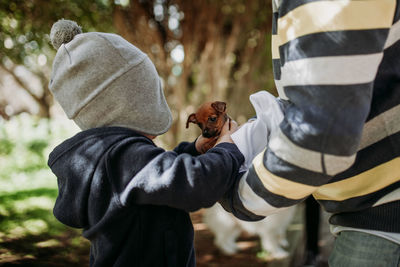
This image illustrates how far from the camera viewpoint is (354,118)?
1.01 meters

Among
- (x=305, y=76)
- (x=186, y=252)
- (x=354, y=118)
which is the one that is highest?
(x=305, y=76)

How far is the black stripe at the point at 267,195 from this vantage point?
3.88ft

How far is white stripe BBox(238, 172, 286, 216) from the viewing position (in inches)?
48.3

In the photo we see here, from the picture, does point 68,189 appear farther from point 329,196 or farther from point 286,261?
point 286,261

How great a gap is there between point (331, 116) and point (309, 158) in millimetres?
134

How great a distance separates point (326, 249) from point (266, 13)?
4521 mm

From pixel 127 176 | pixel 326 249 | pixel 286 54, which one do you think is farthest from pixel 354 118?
pixel 326 249

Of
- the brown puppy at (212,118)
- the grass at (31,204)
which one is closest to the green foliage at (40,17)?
the grass at (31,204)

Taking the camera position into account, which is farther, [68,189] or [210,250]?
[210,250]

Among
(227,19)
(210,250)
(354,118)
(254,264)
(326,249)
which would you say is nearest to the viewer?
(354,118)

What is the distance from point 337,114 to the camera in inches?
39.3

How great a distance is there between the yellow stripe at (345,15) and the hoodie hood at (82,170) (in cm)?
82

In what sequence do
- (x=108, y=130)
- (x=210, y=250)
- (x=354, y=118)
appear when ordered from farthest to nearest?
(x=210, y=250) < (x=108, y=130) < (x=354, y=118)

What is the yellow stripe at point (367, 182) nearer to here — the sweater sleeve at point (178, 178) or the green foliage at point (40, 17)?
the sweater sleeve at point (178, 178)
